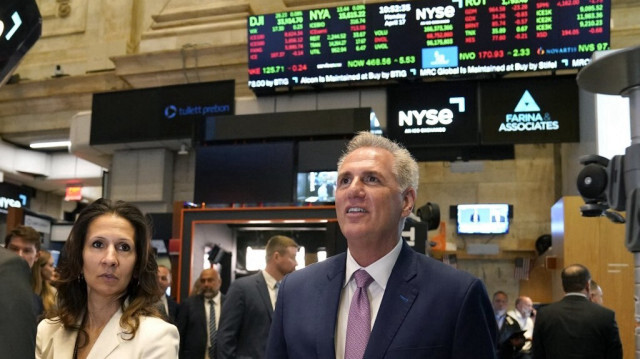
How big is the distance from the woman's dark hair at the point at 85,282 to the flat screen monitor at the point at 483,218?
1147 cm

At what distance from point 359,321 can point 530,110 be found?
28.6ft

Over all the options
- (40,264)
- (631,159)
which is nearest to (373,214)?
(631,159)

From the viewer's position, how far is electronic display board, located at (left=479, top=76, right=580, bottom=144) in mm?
10039

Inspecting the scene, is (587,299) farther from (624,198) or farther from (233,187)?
(233,187)

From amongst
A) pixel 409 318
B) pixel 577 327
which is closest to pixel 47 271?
pixel 409 318

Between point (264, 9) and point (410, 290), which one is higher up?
point (264, 9)

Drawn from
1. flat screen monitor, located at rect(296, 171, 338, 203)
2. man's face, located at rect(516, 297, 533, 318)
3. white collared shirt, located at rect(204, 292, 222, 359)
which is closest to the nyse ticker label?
man's face, located at rect(516, 297, 533, 318)

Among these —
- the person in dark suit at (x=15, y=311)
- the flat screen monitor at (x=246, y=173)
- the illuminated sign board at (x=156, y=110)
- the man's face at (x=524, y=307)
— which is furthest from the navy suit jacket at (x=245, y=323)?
the illuminated sign board at (x=156, y=110)

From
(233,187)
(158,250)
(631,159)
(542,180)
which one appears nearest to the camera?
(631,159)

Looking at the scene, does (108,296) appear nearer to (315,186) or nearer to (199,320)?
(199,320)

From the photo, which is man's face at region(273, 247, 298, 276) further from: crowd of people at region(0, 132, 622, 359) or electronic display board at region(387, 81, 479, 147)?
electronic display board at region(387, 81, 479, 147)

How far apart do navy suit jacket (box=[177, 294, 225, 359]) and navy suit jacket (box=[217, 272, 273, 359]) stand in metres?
1.31

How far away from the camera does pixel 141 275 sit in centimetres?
235

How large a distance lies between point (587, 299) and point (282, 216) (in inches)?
127
